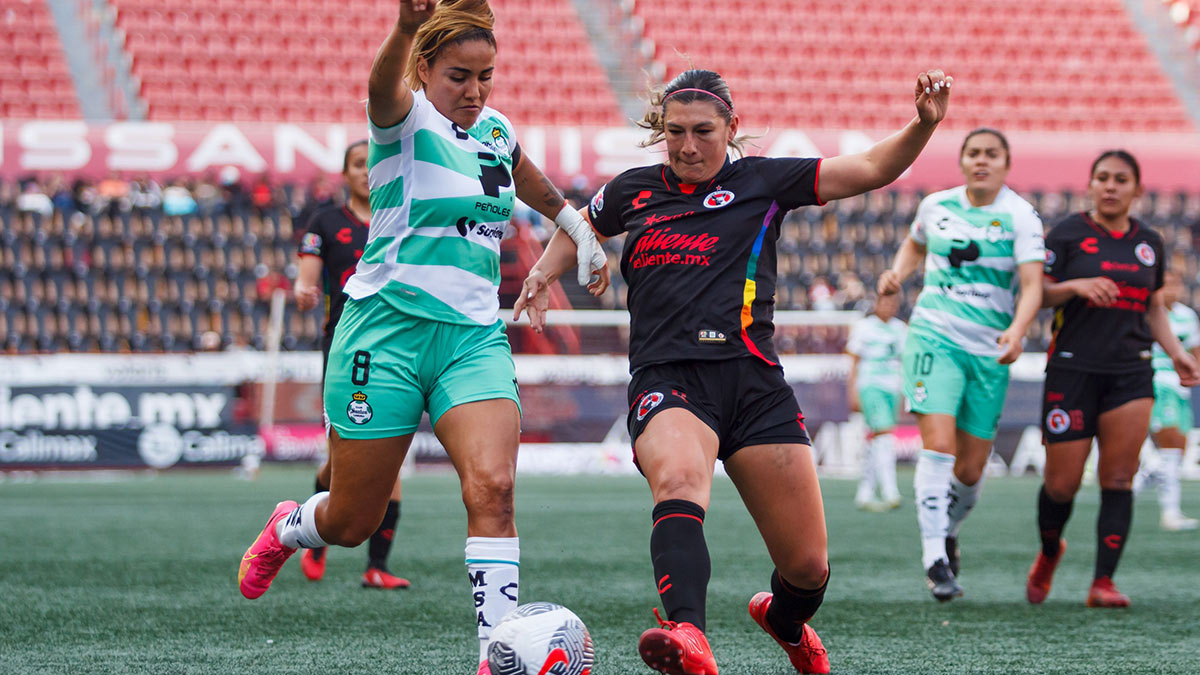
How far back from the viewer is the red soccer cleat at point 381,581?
281 inches

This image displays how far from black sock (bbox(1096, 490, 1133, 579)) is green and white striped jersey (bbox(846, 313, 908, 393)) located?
7355mm

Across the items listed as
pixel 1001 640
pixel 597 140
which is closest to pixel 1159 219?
pixel 597 140

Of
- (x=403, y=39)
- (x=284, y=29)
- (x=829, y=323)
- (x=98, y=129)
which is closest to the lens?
(x=403, y=39)

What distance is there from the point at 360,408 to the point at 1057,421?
3832 mm

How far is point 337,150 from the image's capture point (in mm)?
21750

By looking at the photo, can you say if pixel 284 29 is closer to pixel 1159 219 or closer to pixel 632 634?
pixel 1159 219

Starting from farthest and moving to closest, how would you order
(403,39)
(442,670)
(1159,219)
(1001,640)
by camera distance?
(1159,219) → (1001,640) → (442,670) → (403,39)

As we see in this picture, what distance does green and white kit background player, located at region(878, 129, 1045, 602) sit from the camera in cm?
691

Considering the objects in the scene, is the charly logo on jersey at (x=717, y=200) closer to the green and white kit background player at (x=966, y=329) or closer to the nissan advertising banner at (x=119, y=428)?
the green and white kit background player at (x=966, y=329)

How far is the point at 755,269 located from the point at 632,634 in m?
1.89

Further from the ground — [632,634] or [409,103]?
[409,103]

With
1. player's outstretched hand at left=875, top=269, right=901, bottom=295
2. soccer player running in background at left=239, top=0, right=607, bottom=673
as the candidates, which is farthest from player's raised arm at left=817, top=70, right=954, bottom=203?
player's outstretched hand at left=875, top=269, right=901, bottom=295

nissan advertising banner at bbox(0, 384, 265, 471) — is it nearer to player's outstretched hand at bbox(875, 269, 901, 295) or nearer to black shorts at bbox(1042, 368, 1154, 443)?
player's outstretched hand at bbox(875, 269, 901, 295)

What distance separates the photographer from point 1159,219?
22.7 m
